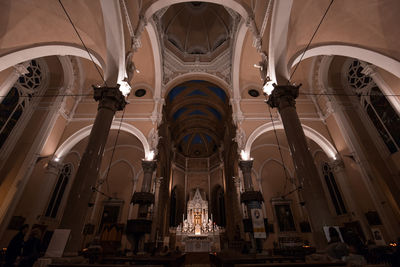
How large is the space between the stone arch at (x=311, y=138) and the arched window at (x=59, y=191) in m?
10.7

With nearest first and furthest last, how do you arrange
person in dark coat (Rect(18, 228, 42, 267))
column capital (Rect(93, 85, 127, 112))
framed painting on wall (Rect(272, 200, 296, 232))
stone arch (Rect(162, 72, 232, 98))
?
1. person in dark coat (Rect(18, 228, 42, 267))
2. column capital (Rect(93, 85, 127, 112))
3. stone arch (Rect(162, 72, 232, 98))
4. framed painting on wall (Rect(272, 200, 296, 232))

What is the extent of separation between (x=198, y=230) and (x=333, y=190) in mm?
9878

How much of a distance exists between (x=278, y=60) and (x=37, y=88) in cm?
1150

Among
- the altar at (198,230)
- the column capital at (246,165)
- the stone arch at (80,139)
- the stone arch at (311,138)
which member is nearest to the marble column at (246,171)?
the column capital at (246,165)

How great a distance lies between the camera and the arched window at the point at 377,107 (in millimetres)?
7881

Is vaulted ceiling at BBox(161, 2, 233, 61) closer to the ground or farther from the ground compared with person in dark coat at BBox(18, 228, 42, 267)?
farther from the ground

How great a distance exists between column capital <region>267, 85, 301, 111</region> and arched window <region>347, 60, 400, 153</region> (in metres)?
4.53

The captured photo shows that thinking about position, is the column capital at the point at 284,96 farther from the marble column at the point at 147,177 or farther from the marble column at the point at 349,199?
the marble column at the point at 147,177

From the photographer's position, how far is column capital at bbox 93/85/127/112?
18.1 feet

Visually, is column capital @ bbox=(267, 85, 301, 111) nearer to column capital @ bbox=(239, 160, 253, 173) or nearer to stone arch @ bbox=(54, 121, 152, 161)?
column capital @ bbox=(239, 160, 253, 173)

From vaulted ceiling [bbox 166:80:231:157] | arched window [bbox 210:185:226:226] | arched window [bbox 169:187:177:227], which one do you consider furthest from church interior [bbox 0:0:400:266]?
arched window [bbox 210:185:226:226]


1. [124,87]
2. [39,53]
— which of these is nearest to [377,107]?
[124,87]

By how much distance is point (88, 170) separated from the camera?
4.54m

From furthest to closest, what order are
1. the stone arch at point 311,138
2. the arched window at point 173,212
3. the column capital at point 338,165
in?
the arched window at point 173,212 → the stone arch at point 311,138 → the column capital at point 338,165
